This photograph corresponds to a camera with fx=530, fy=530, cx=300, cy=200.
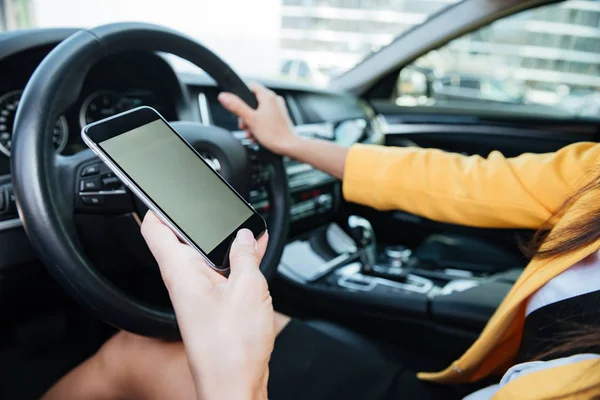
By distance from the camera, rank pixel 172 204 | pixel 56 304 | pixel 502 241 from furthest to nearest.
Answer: pixel 502 241
pixel 56 304
pixel 172 204

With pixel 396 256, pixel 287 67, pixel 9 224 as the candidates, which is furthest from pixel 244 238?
pixel 287 67

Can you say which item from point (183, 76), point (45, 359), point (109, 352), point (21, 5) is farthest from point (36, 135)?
point (21, 5)

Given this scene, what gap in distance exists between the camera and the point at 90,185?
0.75m

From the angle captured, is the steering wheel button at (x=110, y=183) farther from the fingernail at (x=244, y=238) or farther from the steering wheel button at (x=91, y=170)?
the fingernail at (x=244, y=238)

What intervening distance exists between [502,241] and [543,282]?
120 cm

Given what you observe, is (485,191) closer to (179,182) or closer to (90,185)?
(179,182)

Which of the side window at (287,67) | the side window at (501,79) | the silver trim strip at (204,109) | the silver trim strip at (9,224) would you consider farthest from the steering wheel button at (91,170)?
the side window at (287,67)

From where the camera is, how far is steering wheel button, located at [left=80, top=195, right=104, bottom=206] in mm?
753

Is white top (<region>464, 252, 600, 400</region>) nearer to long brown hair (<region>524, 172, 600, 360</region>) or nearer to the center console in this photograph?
long brown hair (<region>524, 172, 600, 360</region>)

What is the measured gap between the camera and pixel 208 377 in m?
0.42

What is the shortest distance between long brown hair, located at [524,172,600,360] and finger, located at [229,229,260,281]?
326 millimetres

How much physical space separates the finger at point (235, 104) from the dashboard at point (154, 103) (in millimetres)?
113

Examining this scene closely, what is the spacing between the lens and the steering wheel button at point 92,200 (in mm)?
753

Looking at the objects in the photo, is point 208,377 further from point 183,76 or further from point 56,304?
point 183,76
